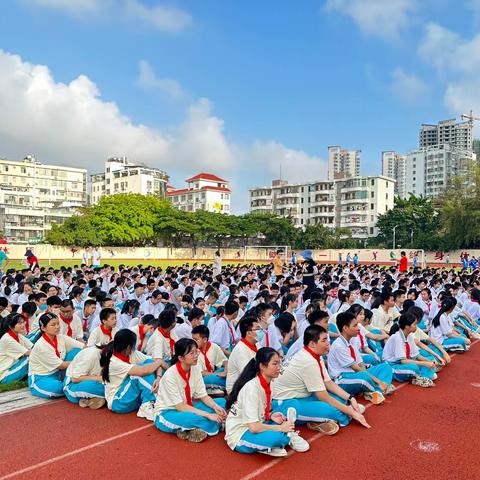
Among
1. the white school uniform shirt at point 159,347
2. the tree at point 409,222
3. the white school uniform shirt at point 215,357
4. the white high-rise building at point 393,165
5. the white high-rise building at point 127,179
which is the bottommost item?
the white school uniform shirt at point 215,357

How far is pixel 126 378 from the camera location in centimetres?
487

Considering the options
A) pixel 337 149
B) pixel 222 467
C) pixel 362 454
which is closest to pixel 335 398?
pixel 362 454

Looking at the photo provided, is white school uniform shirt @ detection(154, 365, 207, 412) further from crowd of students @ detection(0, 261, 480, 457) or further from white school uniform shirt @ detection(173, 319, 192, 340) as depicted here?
white school uniform shirt @ detection(173, 319, 192, 340)

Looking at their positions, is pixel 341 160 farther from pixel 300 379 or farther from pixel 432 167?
pixel 300 379

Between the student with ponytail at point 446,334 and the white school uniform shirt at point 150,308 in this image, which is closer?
the student with ponytail at point 446,334

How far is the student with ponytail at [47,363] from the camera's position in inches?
210

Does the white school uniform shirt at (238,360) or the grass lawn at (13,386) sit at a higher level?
the white school uniform shirt at (238,360)

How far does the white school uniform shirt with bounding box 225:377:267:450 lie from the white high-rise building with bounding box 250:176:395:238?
57875 millimetres

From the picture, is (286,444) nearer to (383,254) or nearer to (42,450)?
(42,450)

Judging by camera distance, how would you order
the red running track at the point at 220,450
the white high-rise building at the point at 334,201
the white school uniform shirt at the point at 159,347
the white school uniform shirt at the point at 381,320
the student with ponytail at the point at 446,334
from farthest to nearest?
the white high-rise building at the point at 334,201, the student with ponytail at the point at 446,334, the white school uniform shirt at the point at 381,320, the white school uniform shirt at the point at 159,347, the red running track at the point at 220,450

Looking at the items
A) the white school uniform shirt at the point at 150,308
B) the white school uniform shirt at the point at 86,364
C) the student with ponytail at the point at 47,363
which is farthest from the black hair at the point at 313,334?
the white school uniform shirt at the point at 150,308

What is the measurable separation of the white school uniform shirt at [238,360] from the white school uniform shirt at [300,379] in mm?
500

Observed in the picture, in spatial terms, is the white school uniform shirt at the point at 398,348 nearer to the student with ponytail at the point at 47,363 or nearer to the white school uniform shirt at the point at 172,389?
the white school uniform shirt at the point at 172,389

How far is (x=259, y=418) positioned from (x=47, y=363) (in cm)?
290
